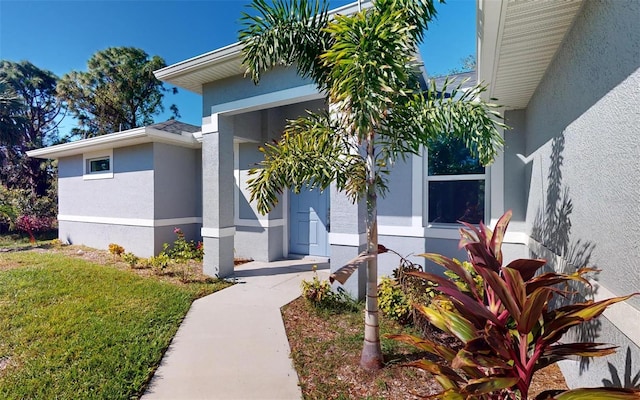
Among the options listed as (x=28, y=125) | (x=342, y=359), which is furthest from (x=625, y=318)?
(x=28, y=125)

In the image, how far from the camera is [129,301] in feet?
16.5

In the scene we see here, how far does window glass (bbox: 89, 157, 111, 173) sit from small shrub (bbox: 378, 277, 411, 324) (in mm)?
9883

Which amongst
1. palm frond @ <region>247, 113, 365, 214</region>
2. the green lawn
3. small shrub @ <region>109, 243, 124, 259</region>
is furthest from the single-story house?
the green lawn

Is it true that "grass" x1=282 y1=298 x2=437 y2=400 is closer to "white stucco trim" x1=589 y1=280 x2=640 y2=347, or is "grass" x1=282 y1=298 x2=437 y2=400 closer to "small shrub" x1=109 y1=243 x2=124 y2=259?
"white stucco trim" x1=589 y1=280 x2=640 y2=347

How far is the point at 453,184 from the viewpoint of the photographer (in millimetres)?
5305

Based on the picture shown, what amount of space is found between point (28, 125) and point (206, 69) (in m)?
19.7

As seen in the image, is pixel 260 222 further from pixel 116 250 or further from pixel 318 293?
pixel 116 250

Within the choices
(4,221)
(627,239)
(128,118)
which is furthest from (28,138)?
(627,239)

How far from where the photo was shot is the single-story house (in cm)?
186

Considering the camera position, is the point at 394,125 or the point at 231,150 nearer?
the point at 394,125

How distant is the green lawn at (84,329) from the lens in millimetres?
2951

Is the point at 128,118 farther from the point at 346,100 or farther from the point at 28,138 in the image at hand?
the point at 346,100

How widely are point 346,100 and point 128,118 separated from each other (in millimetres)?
22038

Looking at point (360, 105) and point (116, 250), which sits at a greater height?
point (360, 105)
